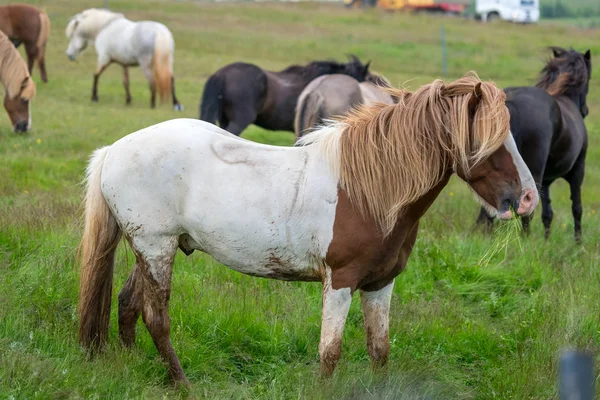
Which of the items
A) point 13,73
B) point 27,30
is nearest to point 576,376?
point 13,73

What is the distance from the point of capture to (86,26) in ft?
61.3

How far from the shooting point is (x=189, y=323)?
16.0ft

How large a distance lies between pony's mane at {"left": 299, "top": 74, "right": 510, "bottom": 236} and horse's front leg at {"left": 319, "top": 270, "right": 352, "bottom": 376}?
0.40m

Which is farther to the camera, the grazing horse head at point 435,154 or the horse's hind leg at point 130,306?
the horse's hind leg at point 130,306

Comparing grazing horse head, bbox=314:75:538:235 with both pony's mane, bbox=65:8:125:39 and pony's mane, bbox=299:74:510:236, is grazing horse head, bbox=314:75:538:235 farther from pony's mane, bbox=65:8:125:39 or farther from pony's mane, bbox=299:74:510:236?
pony's mane, bbox=65:8:125:39

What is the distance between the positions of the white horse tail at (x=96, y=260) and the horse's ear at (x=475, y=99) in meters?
2.05

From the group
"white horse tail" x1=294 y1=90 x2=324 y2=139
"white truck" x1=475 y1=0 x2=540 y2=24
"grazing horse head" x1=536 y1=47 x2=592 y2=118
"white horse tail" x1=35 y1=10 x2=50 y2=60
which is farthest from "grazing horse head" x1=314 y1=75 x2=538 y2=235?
"white truck" x1=475 y1=0 x2=540 y2=24

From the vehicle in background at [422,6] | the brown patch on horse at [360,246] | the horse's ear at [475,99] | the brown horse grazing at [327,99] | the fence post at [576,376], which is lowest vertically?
the vehicle in background at [422,6]

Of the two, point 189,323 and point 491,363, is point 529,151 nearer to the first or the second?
point 491,363

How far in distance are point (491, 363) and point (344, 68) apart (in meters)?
6.98

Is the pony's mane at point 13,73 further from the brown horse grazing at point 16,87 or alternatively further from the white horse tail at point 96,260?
the white horse tail at point 96,260

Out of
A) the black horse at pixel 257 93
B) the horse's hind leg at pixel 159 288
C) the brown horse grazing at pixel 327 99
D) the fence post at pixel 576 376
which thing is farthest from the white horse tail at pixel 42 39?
the fence post at pixel 576 376

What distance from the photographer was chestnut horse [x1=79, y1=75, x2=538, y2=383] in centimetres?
384

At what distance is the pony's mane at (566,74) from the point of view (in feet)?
28.0
